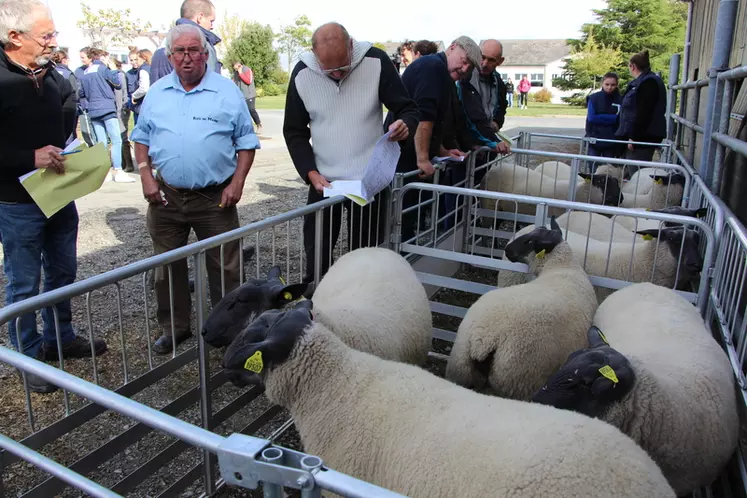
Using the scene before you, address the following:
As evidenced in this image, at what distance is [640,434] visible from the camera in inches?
85.4

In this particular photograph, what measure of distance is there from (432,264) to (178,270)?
6.49 ft

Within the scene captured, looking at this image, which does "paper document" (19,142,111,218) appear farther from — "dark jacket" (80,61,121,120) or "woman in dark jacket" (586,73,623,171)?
"woman in dark jacket" (586,73,623,171)

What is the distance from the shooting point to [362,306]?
2.91 m

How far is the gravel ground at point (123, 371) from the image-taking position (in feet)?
9.23

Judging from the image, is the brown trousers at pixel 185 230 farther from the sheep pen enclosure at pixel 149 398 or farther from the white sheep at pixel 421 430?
the white sheep at pixel 421 430

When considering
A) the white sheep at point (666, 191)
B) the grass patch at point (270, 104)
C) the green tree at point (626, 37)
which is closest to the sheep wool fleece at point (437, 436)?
the white sheep at point (666, 191)

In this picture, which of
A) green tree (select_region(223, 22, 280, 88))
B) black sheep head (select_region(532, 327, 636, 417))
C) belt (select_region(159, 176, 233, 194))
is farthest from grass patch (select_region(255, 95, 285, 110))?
black sheep head (select_region(532, 327, 636, 417))

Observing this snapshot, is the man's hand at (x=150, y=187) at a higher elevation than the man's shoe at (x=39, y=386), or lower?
higher

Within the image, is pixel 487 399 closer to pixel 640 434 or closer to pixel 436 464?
pixel 436 464

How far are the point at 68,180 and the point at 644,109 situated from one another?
24.4 feet

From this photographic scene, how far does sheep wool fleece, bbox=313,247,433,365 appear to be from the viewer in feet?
8.79

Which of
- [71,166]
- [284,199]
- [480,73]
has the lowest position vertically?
[284,199]

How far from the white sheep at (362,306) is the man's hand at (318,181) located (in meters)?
0.47

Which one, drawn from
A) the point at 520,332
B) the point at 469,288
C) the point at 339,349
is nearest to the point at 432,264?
the point at 469,288
